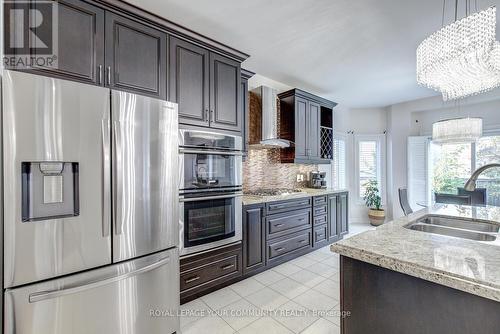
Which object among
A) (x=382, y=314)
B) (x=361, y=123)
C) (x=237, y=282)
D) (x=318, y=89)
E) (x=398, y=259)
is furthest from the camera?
(x=361, y=123)

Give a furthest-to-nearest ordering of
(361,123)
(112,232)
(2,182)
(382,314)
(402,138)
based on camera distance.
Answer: (361,123) < (402,138) < (112,232) < (2,182) < (382,314)

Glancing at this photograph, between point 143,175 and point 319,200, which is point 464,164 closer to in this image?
point 319,200

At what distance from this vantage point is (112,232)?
4.78 feet

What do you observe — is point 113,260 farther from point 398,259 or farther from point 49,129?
point 398,259

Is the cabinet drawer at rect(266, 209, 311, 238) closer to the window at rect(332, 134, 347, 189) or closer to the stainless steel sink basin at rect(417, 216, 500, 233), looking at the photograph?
A: the stainless steel sink basin at rect(417, 216, 500, 233)

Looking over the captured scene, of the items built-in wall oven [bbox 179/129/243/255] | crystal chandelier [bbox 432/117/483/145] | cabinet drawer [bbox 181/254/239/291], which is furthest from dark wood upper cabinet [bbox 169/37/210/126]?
crystal chandelier [bbox 432/117/483/145]

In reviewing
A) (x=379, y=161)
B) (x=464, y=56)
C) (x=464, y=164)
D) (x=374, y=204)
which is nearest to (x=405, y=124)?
(x=379, y=161)

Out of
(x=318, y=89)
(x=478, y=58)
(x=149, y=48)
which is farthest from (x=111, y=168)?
(x=318, y=89)

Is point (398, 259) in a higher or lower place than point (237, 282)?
higher

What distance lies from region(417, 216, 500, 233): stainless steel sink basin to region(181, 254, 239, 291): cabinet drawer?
5.92 ft

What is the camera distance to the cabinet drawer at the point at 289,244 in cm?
301

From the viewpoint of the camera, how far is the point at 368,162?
5.56 meters

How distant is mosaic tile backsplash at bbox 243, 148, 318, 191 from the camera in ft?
11.5

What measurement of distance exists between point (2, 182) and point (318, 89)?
4250 millimetres
